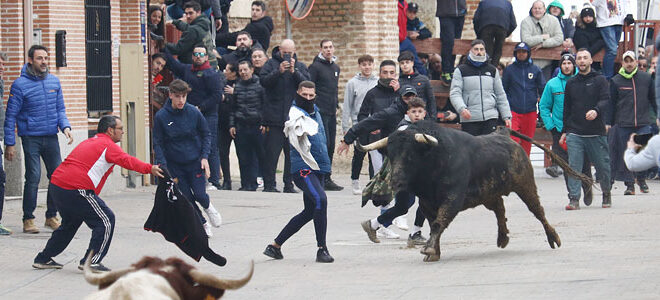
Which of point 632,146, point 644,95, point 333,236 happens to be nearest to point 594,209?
point 644,95

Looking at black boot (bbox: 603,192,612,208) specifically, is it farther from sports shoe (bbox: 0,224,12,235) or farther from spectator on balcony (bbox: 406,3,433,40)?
sports shoe (bbox: 0,224,12,235)

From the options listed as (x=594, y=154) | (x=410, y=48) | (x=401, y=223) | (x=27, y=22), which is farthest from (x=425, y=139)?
(x=410, y=48)

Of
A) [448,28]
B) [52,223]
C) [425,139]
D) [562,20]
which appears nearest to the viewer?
[425,139]

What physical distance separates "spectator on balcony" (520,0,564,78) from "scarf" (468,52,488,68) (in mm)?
5048

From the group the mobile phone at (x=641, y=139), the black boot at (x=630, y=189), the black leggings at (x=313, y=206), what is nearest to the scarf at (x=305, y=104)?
the black leggings at (x=313, y=206)

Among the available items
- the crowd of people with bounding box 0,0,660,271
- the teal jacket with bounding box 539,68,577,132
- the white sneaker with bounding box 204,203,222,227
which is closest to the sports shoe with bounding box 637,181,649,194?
the crowd of people with bounding box 0,0,660,271

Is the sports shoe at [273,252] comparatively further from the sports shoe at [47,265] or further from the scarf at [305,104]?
the sports shoe at [47,265]

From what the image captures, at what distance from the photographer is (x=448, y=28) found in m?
21.0

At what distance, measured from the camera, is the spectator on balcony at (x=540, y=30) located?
2162 cm

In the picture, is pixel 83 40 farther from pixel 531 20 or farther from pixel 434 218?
pixel 531 20

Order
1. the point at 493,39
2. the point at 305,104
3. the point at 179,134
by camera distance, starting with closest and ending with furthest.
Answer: the point at 305,104 → the point at 179,134 → the point at 493,39

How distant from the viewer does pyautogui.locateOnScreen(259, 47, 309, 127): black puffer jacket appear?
58.7 ft

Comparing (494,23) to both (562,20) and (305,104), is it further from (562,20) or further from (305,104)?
(305,104)

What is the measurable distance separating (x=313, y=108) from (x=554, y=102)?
626 centimetres
